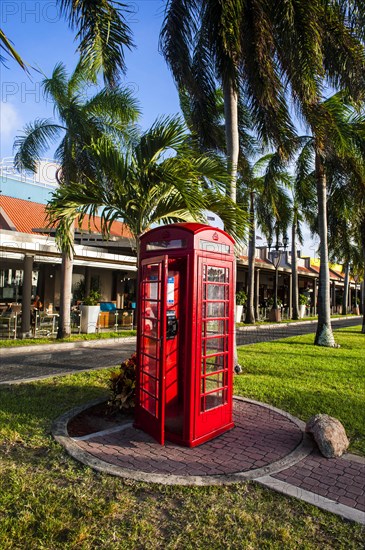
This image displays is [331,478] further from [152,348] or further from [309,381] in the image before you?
[309,381]

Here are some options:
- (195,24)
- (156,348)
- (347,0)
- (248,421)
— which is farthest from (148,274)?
(347,0)

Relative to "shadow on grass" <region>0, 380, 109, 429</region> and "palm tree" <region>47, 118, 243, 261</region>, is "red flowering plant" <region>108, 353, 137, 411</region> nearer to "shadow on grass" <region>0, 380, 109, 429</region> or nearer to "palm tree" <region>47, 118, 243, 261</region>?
"shadow on grass" <region>0, 380, 109, 429</region>

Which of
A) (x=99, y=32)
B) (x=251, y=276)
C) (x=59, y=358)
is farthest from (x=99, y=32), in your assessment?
(x=251, y=276)

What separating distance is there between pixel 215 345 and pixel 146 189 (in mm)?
2800

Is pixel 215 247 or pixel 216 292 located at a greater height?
pixel 215 247

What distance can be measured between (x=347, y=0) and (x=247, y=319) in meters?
15.9

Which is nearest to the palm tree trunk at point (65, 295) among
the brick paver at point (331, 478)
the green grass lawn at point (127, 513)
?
the green grass lawn at point (127, 513)

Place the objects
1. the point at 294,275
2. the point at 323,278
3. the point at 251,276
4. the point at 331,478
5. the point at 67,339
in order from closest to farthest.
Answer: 1. the point at 331,478
2. the point at 67,339
3. the point at 323,278
4. the point at 251,276
5. the point at 294,275

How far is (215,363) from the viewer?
16.4 ft

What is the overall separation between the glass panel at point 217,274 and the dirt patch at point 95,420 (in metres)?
2.49

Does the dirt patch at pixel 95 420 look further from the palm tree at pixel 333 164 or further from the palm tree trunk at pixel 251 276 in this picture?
the palm tree trunk at pixel 251 276

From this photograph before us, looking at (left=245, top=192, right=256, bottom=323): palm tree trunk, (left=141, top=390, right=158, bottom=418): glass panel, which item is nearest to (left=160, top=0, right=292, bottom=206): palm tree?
(left=141, top=390, right=158, bottom=418): glass panel

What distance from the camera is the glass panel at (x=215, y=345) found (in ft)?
16.0

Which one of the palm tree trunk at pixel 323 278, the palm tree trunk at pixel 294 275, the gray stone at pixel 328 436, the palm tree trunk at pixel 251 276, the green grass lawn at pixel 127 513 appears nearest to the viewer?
the green grass lawn at pixel 127 513
